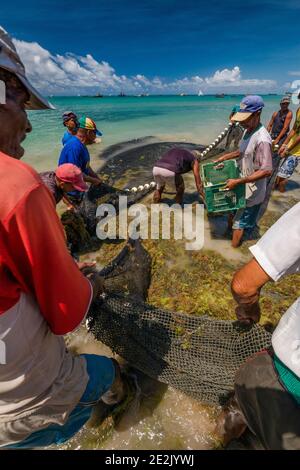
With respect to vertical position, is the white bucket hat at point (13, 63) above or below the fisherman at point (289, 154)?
above

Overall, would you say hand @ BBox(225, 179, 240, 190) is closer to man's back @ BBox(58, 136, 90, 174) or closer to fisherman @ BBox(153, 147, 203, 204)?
fisherman @ BBox(153, 147, 203, 204)

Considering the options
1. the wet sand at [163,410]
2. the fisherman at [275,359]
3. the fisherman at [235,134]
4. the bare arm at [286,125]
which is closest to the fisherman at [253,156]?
the wet sand at [163,410]

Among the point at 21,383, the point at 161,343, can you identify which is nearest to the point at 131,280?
the point at 161,343

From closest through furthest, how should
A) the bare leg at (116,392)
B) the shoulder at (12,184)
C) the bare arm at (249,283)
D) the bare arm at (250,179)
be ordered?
the shoulder at (12,184)
the bare arm at (249,283)
the bare leg at (116,392)
the bare arm at (250,179)

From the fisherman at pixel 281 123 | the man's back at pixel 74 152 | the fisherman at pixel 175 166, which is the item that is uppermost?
the fisherman at pixel 281 123

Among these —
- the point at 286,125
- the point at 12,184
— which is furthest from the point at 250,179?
the point at 286,125

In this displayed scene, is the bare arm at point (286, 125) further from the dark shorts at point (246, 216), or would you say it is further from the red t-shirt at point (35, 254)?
the red t-shirt at point (35, 254)

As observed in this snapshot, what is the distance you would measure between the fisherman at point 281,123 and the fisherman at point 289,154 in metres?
1.19

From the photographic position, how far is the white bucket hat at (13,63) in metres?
1.15

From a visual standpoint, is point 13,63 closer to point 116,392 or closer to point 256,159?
point 116,392

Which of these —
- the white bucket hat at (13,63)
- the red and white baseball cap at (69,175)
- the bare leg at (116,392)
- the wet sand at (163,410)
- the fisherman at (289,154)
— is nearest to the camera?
the white bucket hat at (13,63)

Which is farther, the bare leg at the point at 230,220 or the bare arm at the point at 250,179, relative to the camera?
the bare leg at the point at 230,220

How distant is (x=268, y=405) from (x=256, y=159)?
3712mm

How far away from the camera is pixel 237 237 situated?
510 cm
